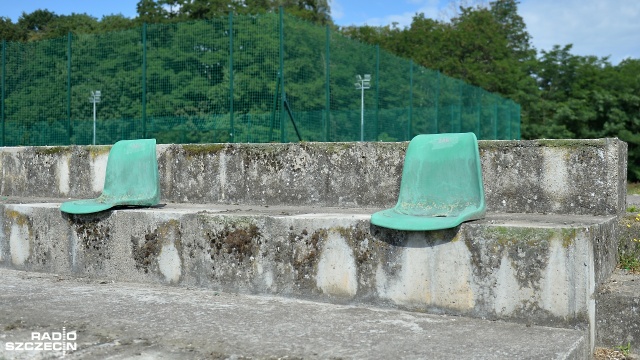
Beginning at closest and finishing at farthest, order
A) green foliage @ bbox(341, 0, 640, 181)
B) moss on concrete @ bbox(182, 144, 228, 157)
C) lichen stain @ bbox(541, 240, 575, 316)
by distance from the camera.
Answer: lichen stain @ bbox(541, 240, 575, 316)
moss on concrete @ bbox(182, 144, 228, 157)
green foliage @ bbox(341, 0, 640, 181)

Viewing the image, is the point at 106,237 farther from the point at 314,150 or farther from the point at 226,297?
the point at 314,150

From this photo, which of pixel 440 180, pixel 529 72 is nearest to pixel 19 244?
pixel 440 180

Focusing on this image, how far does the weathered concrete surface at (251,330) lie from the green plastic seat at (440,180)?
0.55m

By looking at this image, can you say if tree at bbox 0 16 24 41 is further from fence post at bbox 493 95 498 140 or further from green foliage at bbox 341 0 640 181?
fence post at bbox 493 95 498 140

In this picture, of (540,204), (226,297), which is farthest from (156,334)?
(540,204)

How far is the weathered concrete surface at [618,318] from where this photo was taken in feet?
Answer: 9.14

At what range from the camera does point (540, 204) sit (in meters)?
3.58

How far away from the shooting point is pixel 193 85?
→ 32.1 feet

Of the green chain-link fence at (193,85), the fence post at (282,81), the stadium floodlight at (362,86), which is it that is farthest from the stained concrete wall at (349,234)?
the stadium floodlight at (362,86)

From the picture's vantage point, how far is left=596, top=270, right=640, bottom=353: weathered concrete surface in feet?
9.14

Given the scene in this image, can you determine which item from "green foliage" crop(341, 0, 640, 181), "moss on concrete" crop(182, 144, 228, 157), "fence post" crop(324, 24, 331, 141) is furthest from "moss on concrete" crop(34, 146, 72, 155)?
"green foliage" crop(341, 0, 640, 181)

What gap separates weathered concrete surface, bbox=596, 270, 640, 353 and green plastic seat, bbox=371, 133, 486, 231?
0.69 m

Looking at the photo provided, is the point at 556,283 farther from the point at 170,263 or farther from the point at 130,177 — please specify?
the point at 130,177

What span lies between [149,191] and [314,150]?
1.16m
